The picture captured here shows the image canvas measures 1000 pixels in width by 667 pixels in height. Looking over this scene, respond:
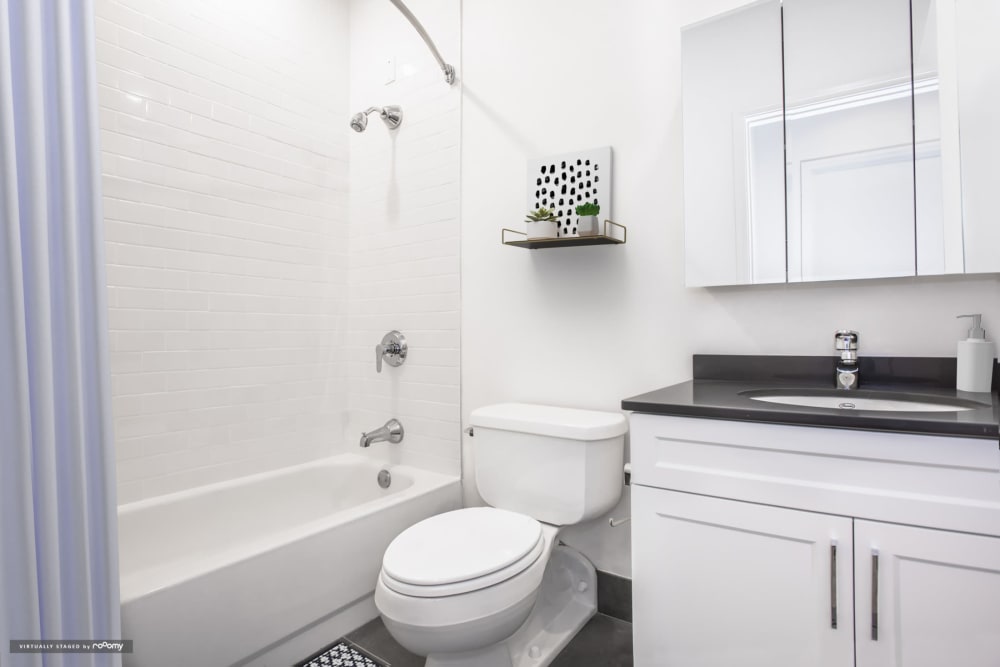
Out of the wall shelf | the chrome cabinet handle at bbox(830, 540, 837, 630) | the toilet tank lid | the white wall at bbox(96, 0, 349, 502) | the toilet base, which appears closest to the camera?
the chrome cabinet handle at bbox(830, 540, 837, 630)

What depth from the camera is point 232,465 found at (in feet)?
7.00

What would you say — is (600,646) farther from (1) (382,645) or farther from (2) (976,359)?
(2) (976,359)

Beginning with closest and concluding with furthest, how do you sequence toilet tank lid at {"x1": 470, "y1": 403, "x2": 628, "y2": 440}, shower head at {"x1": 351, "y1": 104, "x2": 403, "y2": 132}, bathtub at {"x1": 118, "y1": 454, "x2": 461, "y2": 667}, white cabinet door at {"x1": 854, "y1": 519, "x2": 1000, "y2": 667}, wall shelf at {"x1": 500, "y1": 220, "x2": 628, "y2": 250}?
1. white cabinet door at {"x1": 854, "y1": 519, "x2": 1000, "y2": 667}
2. bathtub at {"x1": 118, "y1": 454, "x2": 461, "y2": 667}
3. toilet tank lid at {"x1": 470, "y1": 403, "x2": 628, "y2": 440}
4. wall shelf at {"x1": 500, "y1": 220, "x2": 628, "y2": 250}
5. shower head at {"x1": 351, "y1": 104, "x2": 403, "y2": 132}

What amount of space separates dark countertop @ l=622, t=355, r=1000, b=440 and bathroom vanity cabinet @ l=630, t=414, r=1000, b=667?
3 centimetres

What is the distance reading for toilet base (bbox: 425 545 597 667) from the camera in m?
1.47

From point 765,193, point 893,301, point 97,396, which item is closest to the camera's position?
point 97,396

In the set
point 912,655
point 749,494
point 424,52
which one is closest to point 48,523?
point 749,494

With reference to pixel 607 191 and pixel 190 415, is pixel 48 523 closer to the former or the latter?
pixel 190 415

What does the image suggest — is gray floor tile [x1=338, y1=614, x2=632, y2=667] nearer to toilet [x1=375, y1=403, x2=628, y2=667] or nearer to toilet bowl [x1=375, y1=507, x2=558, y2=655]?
toilet [x1=375, y1=403, x2=628, y2=667]

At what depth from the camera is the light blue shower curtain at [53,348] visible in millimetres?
957

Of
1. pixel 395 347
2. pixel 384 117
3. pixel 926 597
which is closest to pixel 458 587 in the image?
pixel 926 597

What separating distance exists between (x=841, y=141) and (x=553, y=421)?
1.12 m

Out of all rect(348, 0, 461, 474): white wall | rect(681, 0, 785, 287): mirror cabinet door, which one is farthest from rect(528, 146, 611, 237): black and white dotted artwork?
rect(348, 0, 461, 474): white wall

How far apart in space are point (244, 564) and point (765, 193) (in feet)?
5.88
